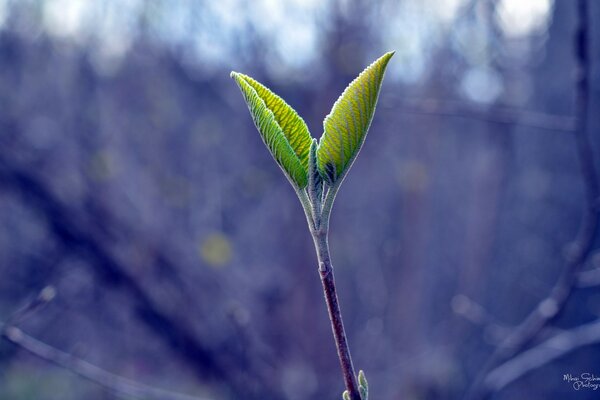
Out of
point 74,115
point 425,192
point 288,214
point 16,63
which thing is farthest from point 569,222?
point 16,63

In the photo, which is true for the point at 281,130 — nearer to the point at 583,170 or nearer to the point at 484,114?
the point at 583,170

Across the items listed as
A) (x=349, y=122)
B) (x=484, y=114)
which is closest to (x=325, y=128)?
(x=349, y=122)

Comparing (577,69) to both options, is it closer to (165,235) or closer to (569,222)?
(165,235)

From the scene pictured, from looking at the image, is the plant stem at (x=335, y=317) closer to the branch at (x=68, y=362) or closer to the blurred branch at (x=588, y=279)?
the branch at (x=68, y=362)

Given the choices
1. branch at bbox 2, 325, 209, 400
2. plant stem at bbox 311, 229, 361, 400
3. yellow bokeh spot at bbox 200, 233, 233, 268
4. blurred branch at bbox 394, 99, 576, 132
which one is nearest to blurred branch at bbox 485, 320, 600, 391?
blurred branch at bbox 394, 99, 576, 132

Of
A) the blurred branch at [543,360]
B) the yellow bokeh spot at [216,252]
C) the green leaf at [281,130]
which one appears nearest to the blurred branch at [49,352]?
the green leaf at [281,130]

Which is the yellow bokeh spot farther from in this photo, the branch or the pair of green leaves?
the pair of green leaves
